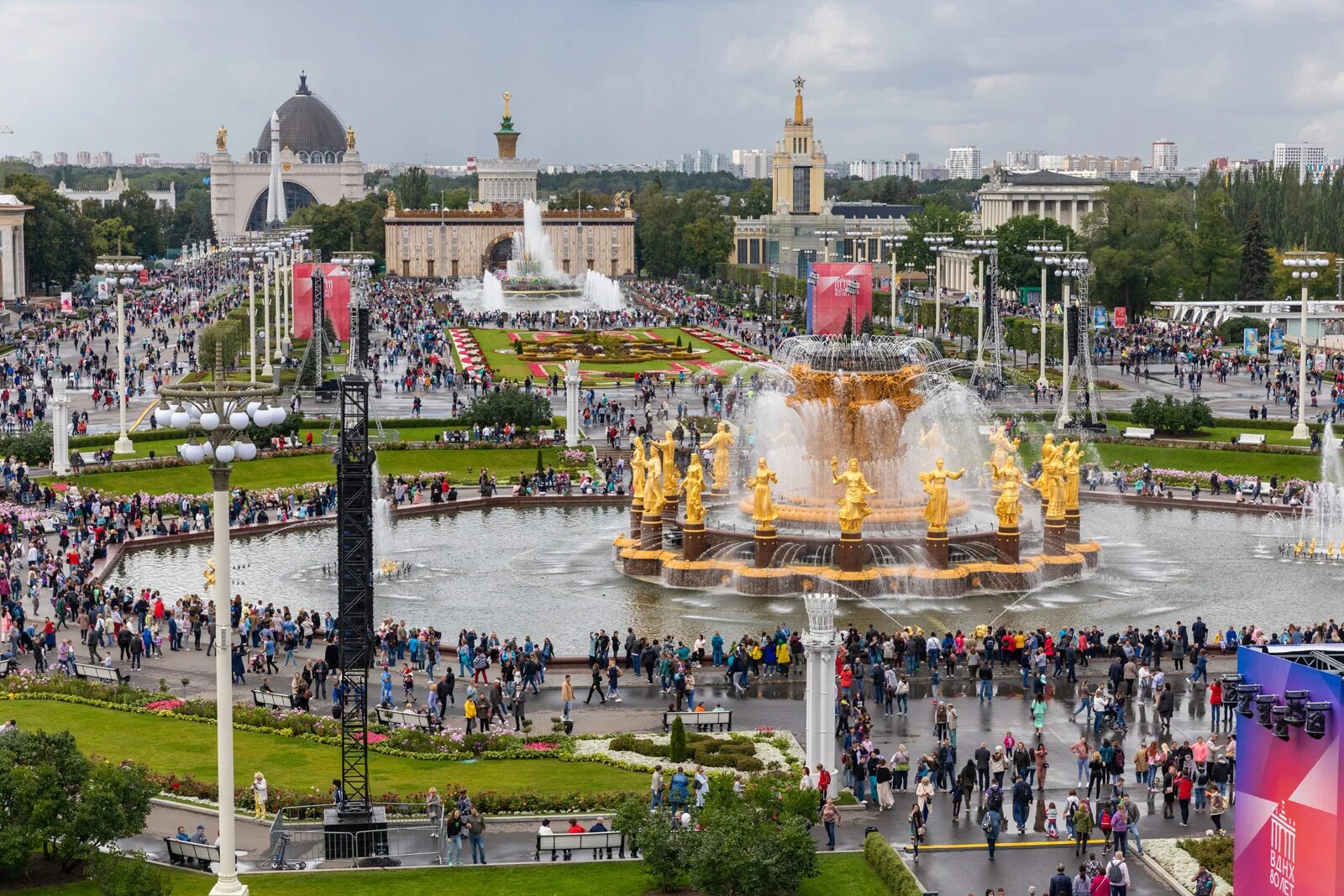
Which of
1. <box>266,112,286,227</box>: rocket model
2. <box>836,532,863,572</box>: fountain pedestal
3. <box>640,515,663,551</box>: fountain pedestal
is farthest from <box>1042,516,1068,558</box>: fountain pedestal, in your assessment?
<box>266,112,286,227</box>: rocket model

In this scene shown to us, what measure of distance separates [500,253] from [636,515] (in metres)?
136

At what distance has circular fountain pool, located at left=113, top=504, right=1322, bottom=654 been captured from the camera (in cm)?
3853

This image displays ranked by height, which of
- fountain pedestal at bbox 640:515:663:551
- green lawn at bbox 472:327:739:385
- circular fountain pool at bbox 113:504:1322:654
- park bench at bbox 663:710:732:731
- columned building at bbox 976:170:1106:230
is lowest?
park bench at bbox 663:710:732:731

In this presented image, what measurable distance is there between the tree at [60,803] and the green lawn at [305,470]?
95.7 feet

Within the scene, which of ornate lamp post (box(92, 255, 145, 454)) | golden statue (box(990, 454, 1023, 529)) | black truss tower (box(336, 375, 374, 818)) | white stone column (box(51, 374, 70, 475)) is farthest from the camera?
ornate lamp post (box(92, 255, 145, 454))

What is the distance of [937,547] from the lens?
4034 centimetres

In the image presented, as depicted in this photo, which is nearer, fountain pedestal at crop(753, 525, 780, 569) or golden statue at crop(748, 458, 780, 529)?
golden statue at crop(748, 458, 780, 529)

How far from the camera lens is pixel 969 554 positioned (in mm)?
41438

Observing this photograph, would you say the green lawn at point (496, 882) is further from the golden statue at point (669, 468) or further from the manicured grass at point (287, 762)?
the golden statue at point (669, 468)

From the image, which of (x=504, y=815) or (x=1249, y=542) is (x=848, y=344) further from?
(x=504, y=815)

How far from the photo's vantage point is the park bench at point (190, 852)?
24297 millimetres

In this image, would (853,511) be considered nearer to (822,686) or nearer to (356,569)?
(822,686)

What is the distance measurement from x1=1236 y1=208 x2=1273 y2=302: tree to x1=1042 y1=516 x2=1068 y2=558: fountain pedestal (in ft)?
272

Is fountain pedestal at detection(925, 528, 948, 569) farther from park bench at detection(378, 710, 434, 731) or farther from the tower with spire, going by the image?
the tower with spire
